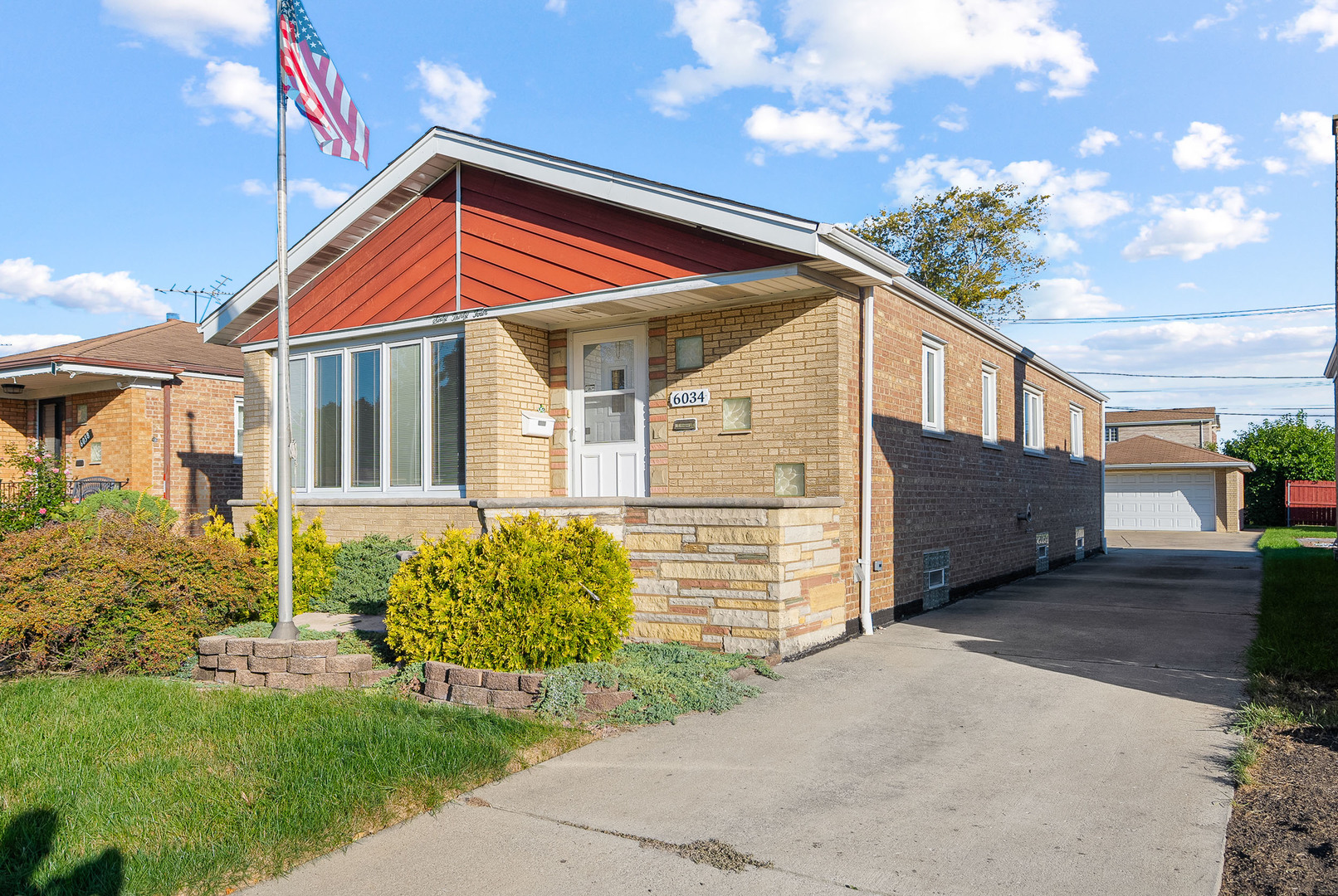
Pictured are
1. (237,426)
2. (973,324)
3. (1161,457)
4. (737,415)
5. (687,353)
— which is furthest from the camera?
(1161,457)

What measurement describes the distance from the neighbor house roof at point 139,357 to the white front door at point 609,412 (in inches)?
337

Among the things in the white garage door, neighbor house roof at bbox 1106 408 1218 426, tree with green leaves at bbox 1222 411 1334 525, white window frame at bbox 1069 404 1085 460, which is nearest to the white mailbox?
white window frame at bbox 1069 404 1085 460

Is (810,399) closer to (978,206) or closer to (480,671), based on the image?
(480,671)

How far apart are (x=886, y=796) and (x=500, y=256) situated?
736 cm

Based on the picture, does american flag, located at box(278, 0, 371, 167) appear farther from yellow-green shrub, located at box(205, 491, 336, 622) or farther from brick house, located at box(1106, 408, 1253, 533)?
brick house, located at box(1106, 408, 1253, 533)

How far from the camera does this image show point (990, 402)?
13820mm

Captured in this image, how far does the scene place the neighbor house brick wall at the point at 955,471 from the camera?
982 cm

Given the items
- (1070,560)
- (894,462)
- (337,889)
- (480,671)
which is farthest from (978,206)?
(337,889)

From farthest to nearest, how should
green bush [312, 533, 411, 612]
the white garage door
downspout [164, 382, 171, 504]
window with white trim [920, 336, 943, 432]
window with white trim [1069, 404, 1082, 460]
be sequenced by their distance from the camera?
the white garage door, window with white trim [1069, 404, 1082, 460], downspout [164, 382, 171, 504], window with white trim [920, 336, 943, 432], green bush [312, 533, 411, 612]

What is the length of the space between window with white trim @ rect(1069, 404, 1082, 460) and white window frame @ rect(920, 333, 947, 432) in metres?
8.91

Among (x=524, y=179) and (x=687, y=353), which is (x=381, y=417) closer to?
(x=524, y=179)

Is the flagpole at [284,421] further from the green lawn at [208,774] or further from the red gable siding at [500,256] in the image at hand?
the red gable siding at [500,256]

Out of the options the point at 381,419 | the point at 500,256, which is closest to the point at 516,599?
the point at 500,256

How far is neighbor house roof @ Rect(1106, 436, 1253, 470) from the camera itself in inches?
1296
